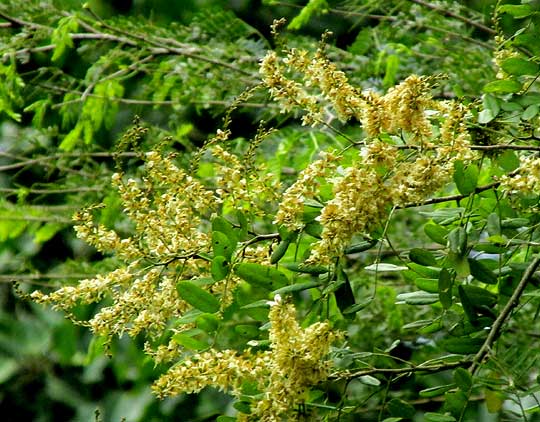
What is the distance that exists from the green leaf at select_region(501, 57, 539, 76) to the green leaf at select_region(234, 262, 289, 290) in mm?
257

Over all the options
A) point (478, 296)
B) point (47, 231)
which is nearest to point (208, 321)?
point (478, 296)

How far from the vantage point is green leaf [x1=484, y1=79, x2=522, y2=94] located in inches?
34.7

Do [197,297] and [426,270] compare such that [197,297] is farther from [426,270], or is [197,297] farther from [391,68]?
[391,68]

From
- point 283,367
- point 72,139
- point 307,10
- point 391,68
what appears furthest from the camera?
point 72,139

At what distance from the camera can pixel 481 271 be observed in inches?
34.2

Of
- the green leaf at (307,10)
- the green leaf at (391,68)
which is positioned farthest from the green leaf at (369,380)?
the green leaf at (307,10)

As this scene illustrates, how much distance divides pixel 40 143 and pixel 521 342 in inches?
45.4

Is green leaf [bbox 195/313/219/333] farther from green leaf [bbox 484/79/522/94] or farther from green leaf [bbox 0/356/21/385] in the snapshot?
green leaf [bbox 0/356/21/385]

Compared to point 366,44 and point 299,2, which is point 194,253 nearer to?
point 366,44

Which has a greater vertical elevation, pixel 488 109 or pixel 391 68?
pixel 488 109

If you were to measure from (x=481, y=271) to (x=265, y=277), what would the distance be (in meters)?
0.18

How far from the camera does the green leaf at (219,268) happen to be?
2.76 ft

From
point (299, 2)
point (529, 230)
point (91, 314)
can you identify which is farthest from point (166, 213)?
point (299, 2)

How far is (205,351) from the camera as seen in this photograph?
0.88 m
